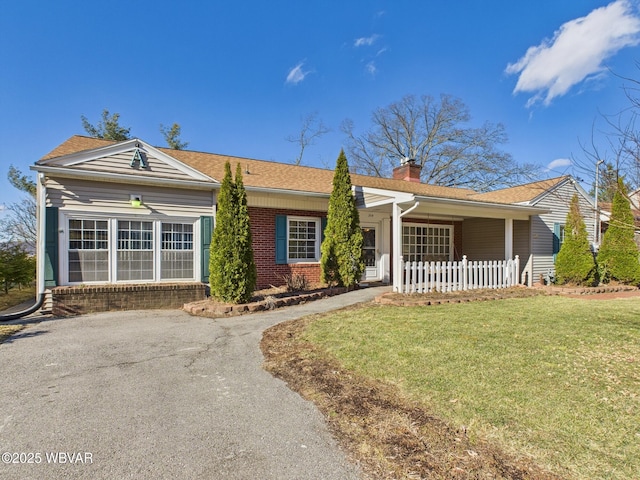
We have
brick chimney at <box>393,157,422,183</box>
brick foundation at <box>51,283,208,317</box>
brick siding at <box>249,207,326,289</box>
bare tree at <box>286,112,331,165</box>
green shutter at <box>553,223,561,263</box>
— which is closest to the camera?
brick foundation at <box>51,283,208,317</box>

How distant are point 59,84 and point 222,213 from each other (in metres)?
12.2

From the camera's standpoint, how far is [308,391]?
378 cm

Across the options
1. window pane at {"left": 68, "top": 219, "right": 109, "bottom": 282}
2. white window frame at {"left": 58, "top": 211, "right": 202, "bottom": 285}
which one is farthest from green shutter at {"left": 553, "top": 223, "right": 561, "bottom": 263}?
window pane at {"left": 68, "top": 219, "right": 109, "bottom": 282}

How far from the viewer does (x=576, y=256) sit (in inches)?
476

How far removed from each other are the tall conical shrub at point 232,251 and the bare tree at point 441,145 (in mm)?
25133

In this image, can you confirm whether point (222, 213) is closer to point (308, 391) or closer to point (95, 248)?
point (95, 248)

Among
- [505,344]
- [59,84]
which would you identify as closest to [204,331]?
[505,344]

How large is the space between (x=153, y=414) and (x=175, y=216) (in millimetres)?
6866

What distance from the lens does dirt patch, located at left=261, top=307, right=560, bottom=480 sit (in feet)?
7.80

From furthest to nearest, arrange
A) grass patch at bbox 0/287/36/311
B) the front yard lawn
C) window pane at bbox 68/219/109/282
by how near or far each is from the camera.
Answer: grass patch at bbox 0/287/36/311, window pane at bbox 68/219/109/282, the front yard lawn

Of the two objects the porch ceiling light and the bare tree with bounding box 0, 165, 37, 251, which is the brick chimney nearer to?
the porch ceiling light

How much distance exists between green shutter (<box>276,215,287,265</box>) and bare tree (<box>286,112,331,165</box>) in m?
19.5

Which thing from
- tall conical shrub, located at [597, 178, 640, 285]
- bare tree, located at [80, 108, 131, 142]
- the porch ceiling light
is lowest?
tall conical shrub, located at [597, 178, 640, 285]

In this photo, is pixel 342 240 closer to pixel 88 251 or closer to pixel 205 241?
pixel 205 241
